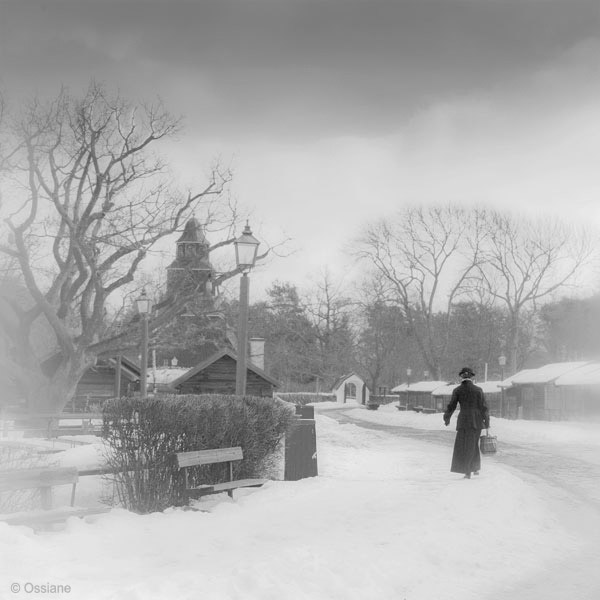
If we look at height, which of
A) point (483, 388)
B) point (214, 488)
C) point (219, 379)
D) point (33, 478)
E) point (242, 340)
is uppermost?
point (242, 340)

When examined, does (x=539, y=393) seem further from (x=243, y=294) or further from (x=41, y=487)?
(x=41, y=487)

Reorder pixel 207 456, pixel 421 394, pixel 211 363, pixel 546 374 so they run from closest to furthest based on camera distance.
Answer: pixel 207 456 < pixel 211 363 < pixel 546 374 < pixel 421 394

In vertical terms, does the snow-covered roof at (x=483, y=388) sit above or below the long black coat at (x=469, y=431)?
above

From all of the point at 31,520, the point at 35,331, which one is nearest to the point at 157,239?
the point at 31,520

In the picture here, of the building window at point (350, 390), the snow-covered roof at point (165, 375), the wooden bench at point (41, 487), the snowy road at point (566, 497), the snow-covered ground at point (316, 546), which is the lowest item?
the snowy road at point (566, 497)

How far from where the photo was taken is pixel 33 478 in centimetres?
813

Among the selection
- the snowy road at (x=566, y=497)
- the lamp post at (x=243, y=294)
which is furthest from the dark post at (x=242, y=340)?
the snowy road at (x=566, y=497)

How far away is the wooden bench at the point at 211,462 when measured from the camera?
32.8ft

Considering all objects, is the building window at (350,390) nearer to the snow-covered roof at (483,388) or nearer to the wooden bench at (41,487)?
the snow-covered roof at (483,388)

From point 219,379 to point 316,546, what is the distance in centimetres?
2899

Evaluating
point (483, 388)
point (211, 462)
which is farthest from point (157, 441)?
point (483, 388)

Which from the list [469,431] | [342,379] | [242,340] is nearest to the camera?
[242,340]

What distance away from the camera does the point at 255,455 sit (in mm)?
11984

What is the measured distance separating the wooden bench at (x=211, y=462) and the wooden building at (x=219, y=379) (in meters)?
24.1
